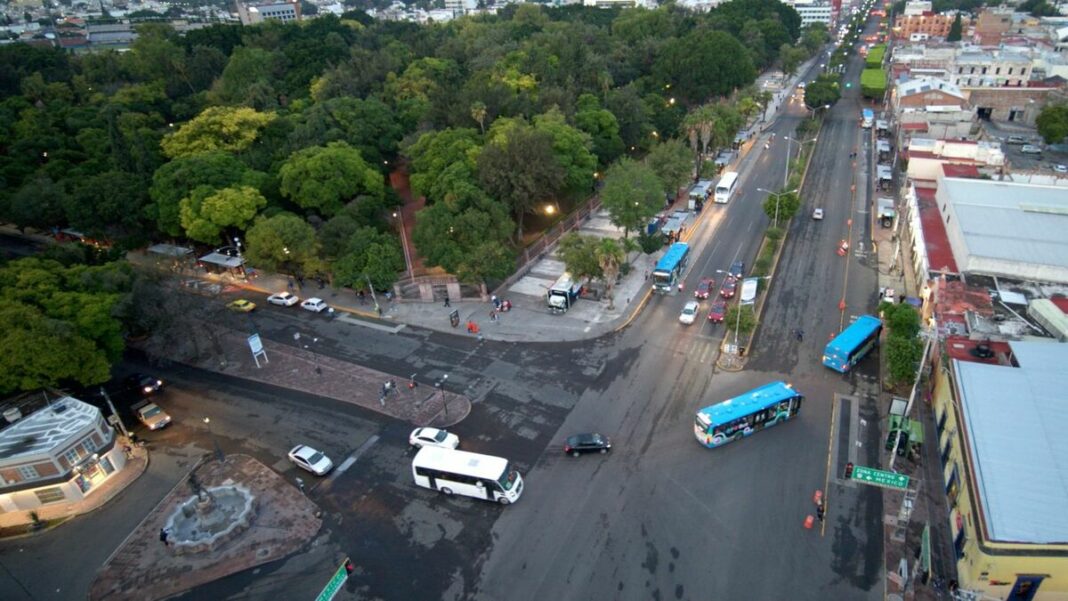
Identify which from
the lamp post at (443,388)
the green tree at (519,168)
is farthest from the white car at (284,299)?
the green tree at (519,168)

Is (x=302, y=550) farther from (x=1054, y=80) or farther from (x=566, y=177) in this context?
(x=1054, y=80)

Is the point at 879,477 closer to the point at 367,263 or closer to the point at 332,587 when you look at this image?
the point at 332,587

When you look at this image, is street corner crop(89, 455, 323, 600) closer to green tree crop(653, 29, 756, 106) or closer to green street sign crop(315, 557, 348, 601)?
green street sign crop(315, 557, 348, 601)

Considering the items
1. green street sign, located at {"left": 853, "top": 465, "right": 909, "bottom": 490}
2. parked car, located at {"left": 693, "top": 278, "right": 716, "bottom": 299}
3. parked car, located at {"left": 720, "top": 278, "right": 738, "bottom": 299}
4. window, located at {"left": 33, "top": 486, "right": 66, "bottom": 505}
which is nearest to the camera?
green street sign, located at {"left": 853, "top": 465, "right": 909, "bottom": 490}

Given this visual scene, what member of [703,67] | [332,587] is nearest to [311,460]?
[332,587]

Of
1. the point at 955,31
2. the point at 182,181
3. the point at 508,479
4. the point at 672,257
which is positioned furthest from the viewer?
the point at 955,31

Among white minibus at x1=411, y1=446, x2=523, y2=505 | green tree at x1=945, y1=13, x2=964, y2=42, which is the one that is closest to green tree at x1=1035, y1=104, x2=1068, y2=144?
white minibus at x1=411, y1=446, x2=523, y2=505
